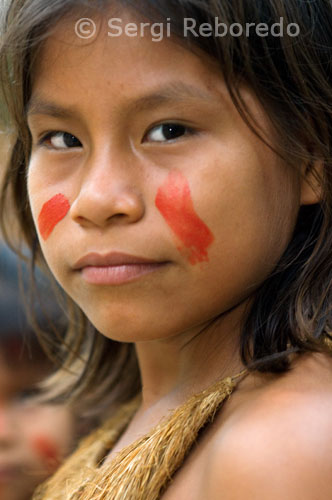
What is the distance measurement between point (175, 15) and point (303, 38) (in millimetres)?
257

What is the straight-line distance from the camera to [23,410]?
231cm

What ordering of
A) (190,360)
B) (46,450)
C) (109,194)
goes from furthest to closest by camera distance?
1. (46,450)
2. (190,360)
3. (109,194)

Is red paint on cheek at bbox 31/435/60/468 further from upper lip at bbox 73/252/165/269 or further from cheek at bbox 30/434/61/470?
upper lip at bbox 73/252/165/269

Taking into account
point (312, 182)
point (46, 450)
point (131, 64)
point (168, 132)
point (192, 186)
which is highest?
point (131, 64)

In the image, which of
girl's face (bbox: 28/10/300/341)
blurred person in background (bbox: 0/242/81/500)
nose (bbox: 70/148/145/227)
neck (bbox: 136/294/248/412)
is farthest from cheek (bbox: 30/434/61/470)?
nose (bbox: 70/148/145/227)

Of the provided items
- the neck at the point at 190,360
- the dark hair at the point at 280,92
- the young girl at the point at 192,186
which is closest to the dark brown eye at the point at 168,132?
the young girl at the point at 192,186

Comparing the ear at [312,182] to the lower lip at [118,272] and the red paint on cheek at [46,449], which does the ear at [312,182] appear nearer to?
the lower lip at [118,272]

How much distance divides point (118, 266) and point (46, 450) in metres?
0.96

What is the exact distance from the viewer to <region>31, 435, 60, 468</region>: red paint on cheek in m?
2.11

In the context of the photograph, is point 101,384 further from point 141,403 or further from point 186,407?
point 186,407

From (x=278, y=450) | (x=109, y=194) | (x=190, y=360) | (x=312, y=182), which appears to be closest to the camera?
(x=278, y=450)

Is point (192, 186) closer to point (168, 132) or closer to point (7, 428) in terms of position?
point (168, 132)

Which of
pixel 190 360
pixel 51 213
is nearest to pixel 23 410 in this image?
pixel 190 360

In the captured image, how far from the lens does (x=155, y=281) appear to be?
141 cm
